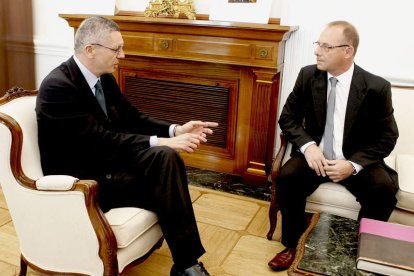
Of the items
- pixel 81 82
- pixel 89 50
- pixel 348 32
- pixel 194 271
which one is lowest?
pixel 194 271

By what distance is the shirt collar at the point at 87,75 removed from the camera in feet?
5.57

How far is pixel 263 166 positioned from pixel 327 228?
4.03 ft

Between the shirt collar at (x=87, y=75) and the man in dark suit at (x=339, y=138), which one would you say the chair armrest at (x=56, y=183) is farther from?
the man in dark suit at (x=339, y=138)

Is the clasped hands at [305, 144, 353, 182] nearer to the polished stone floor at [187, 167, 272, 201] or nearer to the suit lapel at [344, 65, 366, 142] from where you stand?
the suit lapel at [344, 65, 366, 142]

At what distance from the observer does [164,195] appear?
160 centimetres

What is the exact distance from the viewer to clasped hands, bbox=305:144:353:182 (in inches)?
73.7

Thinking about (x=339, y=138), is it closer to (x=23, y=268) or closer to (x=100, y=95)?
(x=100, y=95)

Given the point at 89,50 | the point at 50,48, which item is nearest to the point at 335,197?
the point at 89,50

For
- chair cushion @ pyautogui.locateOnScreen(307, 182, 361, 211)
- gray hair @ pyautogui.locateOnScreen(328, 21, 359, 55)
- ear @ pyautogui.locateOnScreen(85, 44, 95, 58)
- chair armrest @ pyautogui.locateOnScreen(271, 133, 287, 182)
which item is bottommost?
chair cushion @ pyautogui.locateOnScreen(307, 182, 361, 211)

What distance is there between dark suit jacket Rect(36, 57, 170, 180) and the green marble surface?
713 mm

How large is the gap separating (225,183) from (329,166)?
1.03 metres

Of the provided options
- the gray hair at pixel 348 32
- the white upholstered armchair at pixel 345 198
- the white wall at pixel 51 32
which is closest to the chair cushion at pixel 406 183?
the white upholstered armchair at pixel 345 198

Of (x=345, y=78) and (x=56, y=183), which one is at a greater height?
(x=345, y=78)

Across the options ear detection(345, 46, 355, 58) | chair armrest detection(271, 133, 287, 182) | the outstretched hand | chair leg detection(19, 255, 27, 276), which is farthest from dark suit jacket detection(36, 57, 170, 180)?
ear detection(345, 46, 355, 58)
